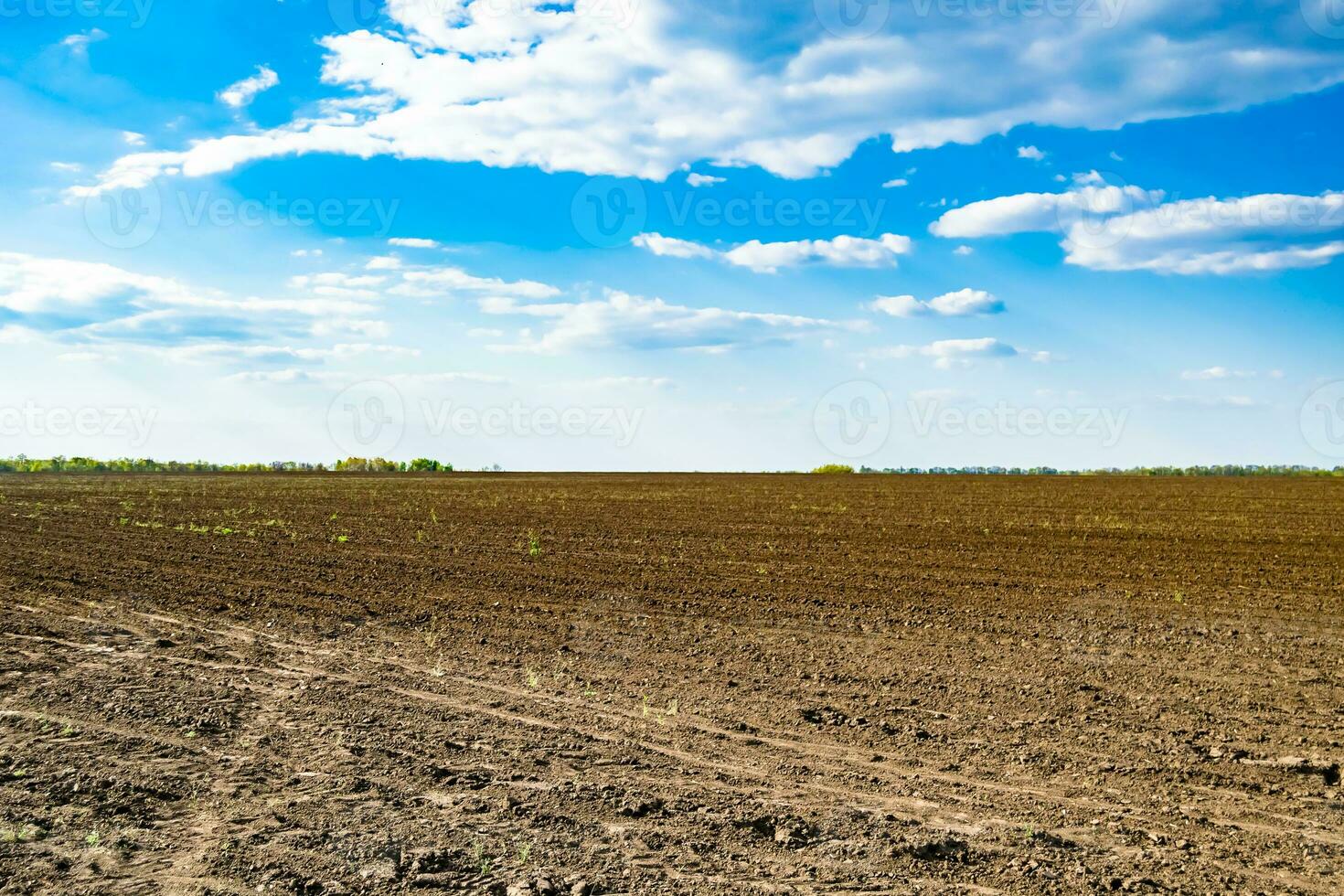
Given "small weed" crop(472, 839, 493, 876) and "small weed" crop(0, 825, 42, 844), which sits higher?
"small weed" crop(0, 825, 42, 844)

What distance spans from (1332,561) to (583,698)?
1752 centimetres

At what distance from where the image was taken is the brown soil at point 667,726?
5328mm

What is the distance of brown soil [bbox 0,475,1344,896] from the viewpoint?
17.5ft

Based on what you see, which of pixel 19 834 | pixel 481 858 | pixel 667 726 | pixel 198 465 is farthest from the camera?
pixel 198 465

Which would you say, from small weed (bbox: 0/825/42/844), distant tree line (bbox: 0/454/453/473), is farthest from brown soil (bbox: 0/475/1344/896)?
distant tree line (bbox: 0/454/453/473)

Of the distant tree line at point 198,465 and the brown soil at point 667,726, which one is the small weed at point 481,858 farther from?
the distant tree line at point 198,465

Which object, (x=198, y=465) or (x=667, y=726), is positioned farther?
(x=198, y=465)

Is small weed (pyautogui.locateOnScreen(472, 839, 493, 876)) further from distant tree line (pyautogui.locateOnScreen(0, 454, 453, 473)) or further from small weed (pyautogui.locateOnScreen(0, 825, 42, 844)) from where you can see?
distant tree line (pyautogui.locateOnScreen(0, 454, 453, 473))

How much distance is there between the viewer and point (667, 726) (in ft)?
25.8

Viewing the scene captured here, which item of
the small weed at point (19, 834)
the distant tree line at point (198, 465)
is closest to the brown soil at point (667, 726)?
the small weed at point (19, 834)

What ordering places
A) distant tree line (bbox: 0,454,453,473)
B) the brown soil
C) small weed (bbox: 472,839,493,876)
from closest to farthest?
small weed (bbox: 472,839,493,876), the brown soil, distant tree line (bbox: 0,454,453,473)

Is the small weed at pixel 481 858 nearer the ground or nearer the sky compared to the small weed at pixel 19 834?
nearer the ground

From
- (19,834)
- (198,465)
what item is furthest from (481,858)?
(198,465)

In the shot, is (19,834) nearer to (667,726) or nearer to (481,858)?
(481,858)
